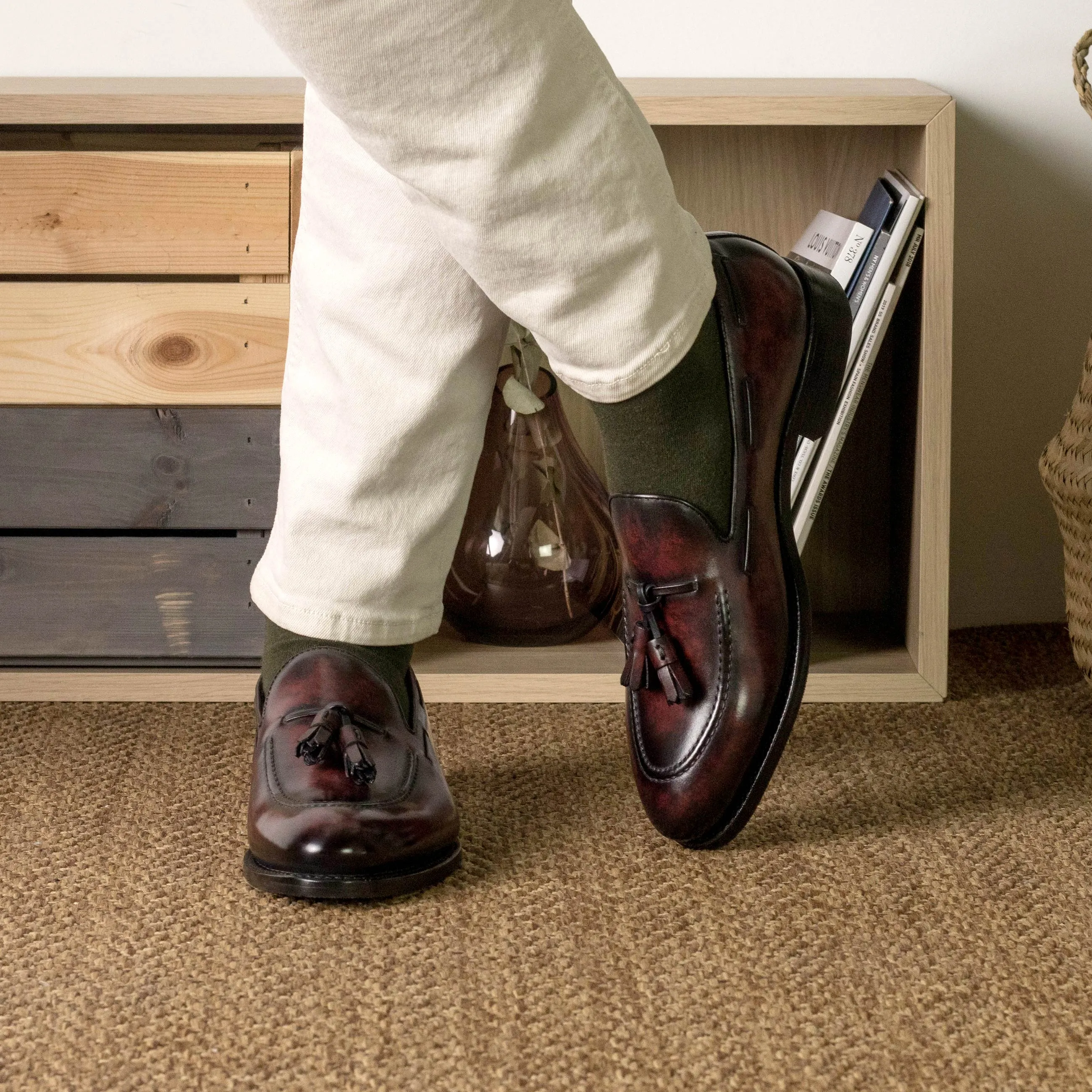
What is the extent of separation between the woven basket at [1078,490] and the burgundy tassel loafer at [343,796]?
539 millimetres

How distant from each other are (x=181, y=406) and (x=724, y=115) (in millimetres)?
514

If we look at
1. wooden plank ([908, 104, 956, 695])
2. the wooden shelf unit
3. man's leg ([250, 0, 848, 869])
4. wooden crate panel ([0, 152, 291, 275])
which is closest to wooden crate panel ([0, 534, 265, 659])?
the wooden shelf unit

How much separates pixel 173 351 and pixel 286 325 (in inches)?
3.9

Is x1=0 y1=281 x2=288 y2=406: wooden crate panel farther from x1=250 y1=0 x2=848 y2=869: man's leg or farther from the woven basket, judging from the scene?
the woven basket

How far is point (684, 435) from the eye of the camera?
62 cm

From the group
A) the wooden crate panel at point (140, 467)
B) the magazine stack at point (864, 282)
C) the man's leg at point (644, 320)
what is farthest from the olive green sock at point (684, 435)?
the wooden crate panel at point (140, 467)

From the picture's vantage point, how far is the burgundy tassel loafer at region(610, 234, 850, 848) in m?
0.63

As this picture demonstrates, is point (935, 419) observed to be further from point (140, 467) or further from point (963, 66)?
point (140, 467)

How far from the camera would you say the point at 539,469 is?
1.06 m

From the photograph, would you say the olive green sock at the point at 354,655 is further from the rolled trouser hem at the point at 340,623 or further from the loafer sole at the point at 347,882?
the loafer sole at the point at 347,882

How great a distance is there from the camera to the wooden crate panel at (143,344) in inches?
37.6

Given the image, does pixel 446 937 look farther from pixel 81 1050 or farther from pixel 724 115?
pixel 724 115

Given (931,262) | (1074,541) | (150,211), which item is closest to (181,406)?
(150,211)

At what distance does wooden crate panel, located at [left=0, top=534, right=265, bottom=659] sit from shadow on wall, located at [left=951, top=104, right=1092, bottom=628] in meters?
0.76
